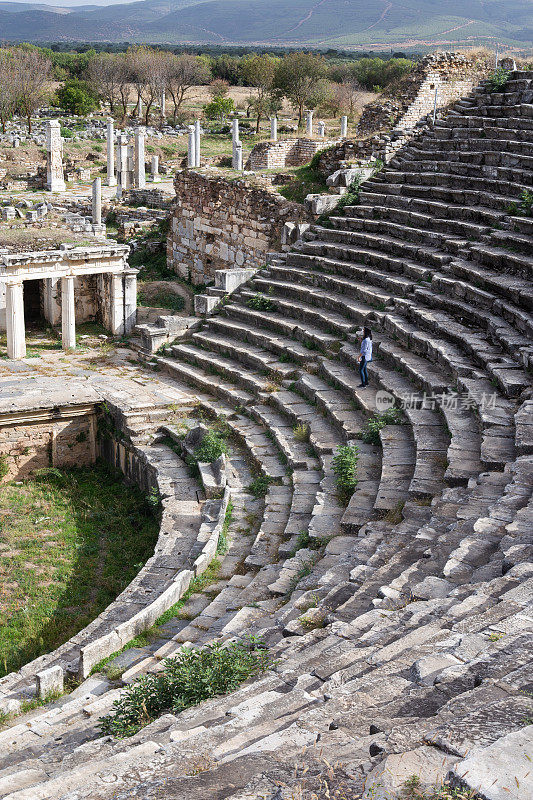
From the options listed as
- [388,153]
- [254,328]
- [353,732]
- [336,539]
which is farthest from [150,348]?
[353,732]

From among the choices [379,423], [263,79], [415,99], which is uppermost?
[263,79]

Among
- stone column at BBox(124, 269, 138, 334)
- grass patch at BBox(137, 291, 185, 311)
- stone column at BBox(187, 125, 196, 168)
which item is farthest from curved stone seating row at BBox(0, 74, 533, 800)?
stone column at BBox(187, 125, 196, 168)

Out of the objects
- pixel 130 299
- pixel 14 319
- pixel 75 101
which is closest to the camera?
pixel 14 319

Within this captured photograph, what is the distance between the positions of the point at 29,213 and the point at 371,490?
2019 cm

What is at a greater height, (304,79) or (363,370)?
(304,79)

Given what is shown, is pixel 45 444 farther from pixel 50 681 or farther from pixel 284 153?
pixel 284 153

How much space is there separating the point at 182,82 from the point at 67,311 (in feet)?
182

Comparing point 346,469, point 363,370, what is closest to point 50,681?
point 346,469

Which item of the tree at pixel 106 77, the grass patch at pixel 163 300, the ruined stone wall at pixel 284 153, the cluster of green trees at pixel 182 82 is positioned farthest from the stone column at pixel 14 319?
the tree at pixel 106 77

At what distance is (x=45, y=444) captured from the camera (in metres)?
17.0

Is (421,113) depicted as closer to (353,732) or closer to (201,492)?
(201,492)

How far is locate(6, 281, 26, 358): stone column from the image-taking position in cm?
1898

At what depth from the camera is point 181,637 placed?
31.7 ft

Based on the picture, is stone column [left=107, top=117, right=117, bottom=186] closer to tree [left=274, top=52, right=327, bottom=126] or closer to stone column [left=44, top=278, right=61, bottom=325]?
stone column [left=44, top=278, right=61, bottom=325]
